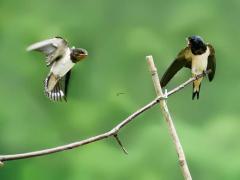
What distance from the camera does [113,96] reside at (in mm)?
2785

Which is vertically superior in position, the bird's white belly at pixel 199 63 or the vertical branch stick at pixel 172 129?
the bird's white belly at pixel 199 63

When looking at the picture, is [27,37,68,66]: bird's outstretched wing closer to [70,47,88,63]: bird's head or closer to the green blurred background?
[70,47,88,63]: bird's head

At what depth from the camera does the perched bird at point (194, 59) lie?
202 cm

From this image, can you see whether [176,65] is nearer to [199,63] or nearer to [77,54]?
[199,63]

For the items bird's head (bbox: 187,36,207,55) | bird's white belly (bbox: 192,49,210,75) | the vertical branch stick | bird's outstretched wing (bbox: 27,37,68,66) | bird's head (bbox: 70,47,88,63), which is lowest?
the vertical branch stick

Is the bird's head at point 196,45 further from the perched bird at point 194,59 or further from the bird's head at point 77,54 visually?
the bird's head at point 77,54

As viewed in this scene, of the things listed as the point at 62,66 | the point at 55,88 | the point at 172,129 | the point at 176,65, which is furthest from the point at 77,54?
the point at 176,65

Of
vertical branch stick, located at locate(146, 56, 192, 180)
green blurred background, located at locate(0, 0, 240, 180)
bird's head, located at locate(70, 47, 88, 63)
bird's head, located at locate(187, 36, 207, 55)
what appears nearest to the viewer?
bird's head, located at locate(70, 47, 88, 63)

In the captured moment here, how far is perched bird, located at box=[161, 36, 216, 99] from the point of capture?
2.02 metres

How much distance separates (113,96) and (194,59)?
798 millimetres

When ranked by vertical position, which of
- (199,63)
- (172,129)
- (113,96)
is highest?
(113,96)

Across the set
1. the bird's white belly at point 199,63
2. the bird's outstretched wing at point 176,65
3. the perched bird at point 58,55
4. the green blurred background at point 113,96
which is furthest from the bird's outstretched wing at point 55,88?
the green blurred background at point 113,96

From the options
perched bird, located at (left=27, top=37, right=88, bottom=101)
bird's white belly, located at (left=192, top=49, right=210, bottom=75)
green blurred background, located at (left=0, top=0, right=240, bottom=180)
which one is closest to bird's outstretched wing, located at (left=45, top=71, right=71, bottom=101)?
perched bird, located at (left=27, top=37, right=88, bottom=101)

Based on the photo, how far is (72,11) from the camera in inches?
112
